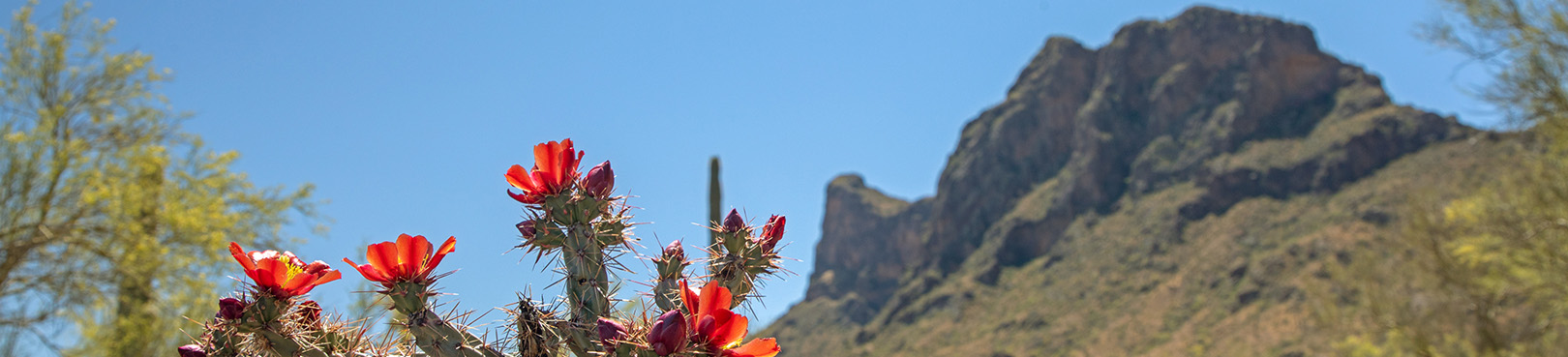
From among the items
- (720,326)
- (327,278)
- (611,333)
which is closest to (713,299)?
(720,326)

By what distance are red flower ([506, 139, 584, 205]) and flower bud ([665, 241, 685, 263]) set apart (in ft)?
1.05

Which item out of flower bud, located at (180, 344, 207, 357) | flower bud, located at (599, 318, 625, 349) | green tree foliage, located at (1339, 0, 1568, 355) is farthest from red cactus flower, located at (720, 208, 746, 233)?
green tree foliage, located at (1339, 0, 1568, 355)

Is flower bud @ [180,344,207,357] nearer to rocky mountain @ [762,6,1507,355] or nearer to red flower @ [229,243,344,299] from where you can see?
red flower @ [229,243,344,299]

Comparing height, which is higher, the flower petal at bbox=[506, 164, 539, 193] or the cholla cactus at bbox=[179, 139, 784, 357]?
the flower petal at bbox=[506, 164, 539, 193]

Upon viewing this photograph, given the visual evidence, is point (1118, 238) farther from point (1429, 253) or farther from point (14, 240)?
point (14, 240)

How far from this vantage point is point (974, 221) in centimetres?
10319

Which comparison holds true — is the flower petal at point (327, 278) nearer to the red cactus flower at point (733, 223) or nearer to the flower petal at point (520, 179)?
the flower petal at point (520, 179)

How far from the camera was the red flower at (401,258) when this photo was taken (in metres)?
1.95

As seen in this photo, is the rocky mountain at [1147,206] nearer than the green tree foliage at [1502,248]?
No

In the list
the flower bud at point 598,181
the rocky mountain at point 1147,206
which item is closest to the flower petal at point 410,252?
the flower bud at point 598,181

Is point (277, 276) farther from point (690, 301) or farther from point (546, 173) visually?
point (690, 301)

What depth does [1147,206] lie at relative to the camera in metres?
82.3

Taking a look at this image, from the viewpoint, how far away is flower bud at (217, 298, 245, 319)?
189 centimetres

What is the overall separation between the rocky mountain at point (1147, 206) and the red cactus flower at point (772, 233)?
1784 inches
